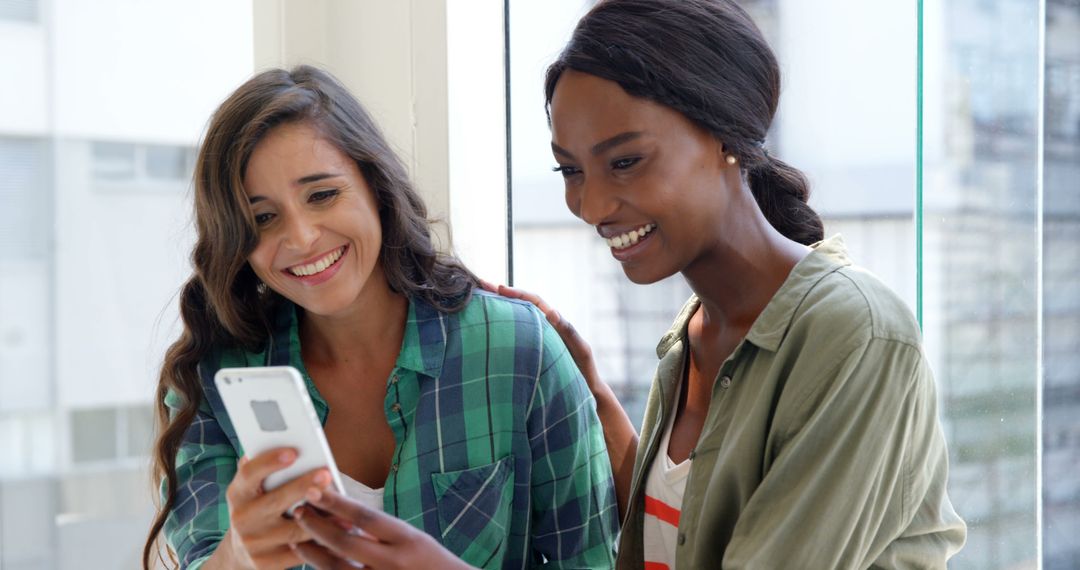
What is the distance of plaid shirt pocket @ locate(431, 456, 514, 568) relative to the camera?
4.84 ft

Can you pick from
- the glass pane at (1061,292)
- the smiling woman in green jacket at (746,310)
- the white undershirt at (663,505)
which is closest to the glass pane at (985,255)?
the glass pane at (1061,292)

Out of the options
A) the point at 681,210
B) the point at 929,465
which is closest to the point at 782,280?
the point at 681,210

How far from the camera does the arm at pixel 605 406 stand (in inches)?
62.2

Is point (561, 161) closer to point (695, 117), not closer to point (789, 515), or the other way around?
point (695, 117)

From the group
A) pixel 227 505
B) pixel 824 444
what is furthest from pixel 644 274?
pixel 227 505

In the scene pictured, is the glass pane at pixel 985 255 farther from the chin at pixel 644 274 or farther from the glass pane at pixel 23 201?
the glass pane at pixel 23 201

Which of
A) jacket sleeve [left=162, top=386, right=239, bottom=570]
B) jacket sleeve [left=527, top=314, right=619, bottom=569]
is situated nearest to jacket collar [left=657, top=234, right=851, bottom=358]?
jacket sleeve [left=527, top=314, right=619, bottom=569]

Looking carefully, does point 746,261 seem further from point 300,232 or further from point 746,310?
point 300,232

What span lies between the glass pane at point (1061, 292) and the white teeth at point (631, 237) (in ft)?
1.53

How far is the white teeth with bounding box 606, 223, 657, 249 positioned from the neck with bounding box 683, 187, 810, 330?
0.08 metres

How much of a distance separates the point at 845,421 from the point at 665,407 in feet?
1.22

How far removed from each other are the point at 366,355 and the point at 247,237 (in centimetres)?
27

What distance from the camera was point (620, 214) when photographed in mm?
1207

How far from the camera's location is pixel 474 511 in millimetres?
1474
